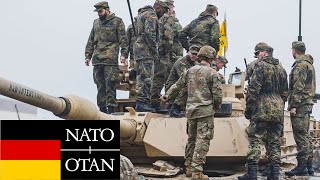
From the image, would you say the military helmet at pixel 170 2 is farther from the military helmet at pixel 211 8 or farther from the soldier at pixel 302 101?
the soldier at pixel 302 101

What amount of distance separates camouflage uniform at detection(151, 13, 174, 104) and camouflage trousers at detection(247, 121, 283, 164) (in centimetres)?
214

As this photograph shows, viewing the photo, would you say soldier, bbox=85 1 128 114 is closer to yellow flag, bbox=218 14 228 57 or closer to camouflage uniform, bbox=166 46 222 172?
camouflage uniform, bbox=166 46 222 172

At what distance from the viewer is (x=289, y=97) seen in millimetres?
9383

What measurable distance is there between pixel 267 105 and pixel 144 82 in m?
2.14

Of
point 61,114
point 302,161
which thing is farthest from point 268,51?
point 61,114

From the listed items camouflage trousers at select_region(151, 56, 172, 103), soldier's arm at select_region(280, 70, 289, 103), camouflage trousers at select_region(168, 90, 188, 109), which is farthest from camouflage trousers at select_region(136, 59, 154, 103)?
soldier's arm at select_region(280, 70, 289, 103)

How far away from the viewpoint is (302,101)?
31.1ft

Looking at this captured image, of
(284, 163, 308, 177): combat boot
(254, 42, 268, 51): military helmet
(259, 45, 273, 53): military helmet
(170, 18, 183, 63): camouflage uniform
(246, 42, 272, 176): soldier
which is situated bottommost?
(284, 163, 308, 177): combat boot

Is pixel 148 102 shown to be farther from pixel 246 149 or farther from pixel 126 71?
pixel 246 149

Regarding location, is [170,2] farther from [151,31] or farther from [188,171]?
[188,171]

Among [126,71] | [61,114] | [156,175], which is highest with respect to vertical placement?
[126,71]

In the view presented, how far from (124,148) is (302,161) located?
2574 mm

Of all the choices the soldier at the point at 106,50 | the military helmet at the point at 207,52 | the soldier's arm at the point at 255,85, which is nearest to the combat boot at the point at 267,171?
the soldier's arm at the point at 255,85

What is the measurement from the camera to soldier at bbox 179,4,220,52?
32.9 feet
